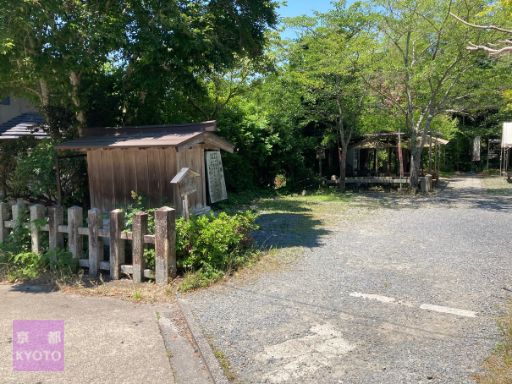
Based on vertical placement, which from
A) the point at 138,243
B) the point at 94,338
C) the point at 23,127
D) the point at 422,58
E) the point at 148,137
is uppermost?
the point at 422,58

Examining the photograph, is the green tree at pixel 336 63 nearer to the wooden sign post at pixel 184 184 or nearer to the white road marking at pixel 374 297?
the wooden sign post at pixel 184 184

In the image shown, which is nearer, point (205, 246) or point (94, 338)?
point (94, 338)

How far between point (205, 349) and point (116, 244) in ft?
8.74

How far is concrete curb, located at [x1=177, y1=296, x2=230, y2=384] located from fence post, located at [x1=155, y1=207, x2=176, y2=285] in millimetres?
814

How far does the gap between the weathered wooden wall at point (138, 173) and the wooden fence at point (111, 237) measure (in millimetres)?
1108

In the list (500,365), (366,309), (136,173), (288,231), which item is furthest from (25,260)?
(500,365)

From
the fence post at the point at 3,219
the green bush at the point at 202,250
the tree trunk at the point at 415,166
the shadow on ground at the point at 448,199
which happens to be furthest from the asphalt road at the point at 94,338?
the tree trunk at the point at 415,166

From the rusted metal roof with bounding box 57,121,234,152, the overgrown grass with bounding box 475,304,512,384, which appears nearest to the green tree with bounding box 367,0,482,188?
the rusted metal roof with bounding box 57,121,234,152

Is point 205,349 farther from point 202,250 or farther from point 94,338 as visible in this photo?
point 202,250

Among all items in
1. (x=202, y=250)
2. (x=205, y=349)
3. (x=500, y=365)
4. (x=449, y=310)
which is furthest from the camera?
(x=202, y=250)

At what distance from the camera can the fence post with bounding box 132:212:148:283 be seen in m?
5.59

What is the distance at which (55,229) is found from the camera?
6.42 meters

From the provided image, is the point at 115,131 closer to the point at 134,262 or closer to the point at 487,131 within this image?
the point at 134,262

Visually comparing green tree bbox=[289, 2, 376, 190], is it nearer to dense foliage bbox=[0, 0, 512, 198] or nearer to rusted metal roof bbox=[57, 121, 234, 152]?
dense foliage bbox=[0, 0, 512, 198]
